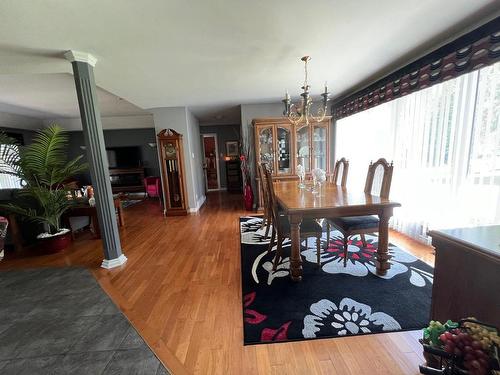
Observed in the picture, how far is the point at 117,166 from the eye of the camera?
22.9ft

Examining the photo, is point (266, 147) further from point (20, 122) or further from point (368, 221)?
point (20, 122)

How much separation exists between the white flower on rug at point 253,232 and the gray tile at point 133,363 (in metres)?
1.74

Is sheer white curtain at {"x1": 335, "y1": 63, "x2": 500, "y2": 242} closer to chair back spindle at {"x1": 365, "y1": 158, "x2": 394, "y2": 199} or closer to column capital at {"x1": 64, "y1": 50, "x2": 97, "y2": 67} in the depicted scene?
chair back spindle at {"x1": 365, "y1": 158, "x2": 394, "y2": 199}

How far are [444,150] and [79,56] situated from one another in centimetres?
377

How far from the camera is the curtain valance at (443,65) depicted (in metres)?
1.77

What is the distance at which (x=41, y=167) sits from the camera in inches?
106

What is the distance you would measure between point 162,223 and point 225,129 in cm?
416

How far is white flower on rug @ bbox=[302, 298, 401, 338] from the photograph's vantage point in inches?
59.2

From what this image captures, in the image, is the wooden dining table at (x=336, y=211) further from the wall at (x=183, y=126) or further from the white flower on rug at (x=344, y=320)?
the wall at (x=183, y=126)

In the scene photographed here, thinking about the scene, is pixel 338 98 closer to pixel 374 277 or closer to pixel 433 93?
pixel 433 93

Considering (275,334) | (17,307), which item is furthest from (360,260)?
(17,307)

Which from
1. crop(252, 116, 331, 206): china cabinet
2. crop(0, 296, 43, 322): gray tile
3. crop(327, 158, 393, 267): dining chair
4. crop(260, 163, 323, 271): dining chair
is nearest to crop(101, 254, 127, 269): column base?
crop(0, 296, 43, 322): gray tile

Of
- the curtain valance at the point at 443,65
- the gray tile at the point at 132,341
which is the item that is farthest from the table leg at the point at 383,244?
the gray tile at the point at 132,341

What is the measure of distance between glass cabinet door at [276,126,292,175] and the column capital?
3.03m
